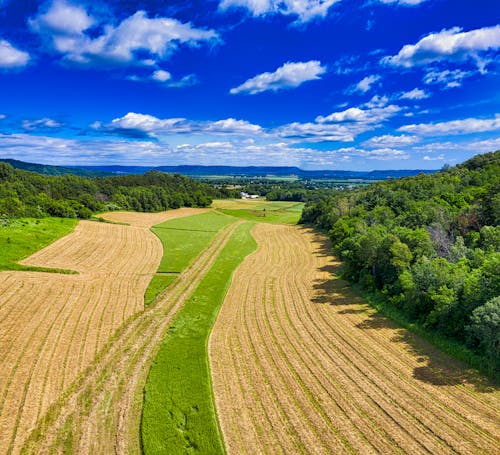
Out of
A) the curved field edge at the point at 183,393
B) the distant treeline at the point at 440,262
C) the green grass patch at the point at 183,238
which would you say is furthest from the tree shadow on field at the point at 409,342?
the green grass patch at the point at 183,238

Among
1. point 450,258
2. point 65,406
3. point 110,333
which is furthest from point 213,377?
point 450,258

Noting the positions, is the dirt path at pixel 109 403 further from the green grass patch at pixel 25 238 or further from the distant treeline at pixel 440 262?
the green grass patch at pixel 25 238

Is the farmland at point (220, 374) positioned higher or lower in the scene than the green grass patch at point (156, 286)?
lower

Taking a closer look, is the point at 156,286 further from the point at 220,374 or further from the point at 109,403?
the point at 109,403

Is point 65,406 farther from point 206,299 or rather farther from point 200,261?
point 200,261

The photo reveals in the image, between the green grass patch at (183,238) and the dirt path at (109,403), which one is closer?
the dirt path at (109,403)

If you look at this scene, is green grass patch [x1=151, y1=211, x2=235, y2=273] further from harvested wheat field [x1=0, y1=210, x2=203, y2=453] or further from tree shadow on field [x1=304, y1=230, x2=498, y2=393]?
tree shadow on field [x1=304, y1=230, x2=498, y2=393]
